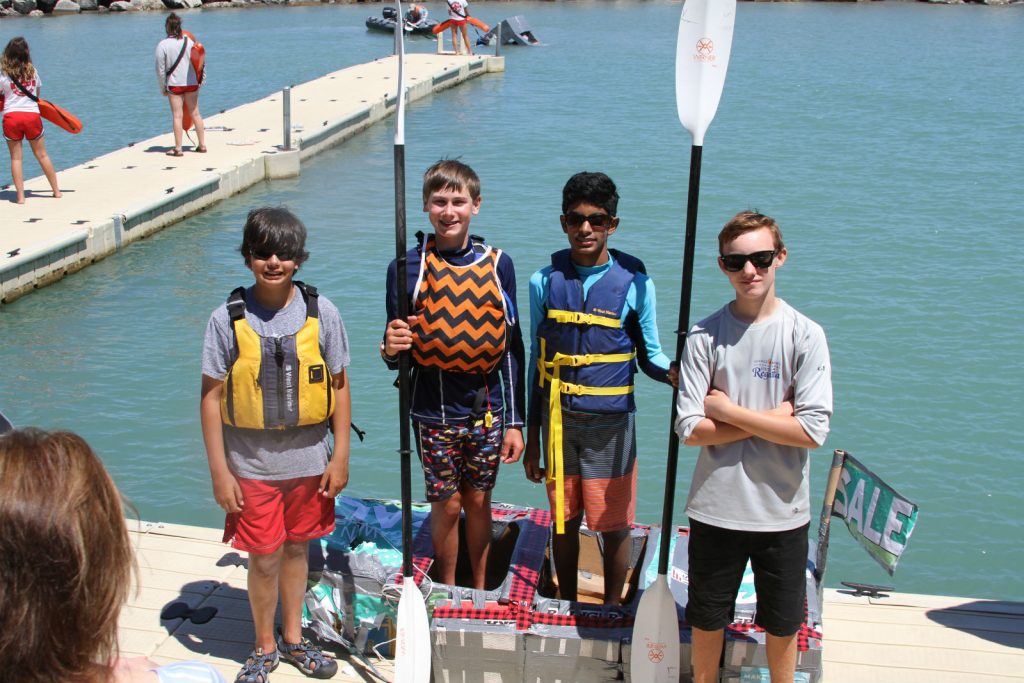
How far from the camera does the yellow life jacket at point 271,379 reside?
3605 millimetres

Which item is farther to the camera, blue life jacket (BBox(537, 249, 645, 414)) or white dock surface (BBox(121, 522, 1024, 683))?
white dock surface (BBox(121, 522, 1024, 683))

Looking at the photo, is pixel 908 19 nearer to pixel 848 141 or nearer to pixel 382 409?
pixel 848 141

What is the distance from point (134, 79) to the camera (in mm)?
22547

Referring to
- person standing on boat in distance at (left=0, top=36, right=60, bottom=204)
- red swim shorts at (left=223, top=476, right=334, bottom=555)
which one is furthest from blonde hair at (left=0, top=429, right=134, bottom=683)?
person standing on boat in distance at (left=0, top=36, right=60, bottom=204)

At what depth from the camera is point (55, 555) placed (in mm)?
1668

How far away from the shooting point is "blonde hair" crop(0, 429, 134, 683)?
5.44ft

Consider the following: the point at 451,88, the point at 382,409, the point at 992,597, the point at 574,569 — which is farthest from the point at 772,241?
the point at 451,88

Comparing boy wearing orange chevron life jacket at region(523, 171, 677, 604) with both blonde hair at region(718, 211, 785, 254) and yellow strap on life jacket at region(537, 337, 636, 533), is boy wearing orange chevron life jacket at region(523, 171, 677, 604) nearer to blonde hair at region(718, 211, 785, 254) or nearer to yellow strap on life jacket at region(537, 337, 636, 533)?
yellow strap on life jacket at region(537, 337, 636, 533)

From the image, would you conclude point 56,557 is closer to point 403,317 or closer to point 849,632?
point 403,317

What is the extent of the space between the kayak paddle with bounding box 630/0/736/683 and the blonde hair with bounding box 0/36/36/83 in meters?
7.81

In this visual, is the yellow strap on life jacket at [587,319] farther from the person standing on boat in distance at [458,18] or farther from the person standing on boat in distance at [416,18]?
the person standing on boat in distance at [416,18]

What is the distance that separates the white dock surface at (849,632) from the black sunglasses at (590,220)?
5.48ft

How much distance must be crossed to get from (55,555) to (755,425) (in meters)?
2.15

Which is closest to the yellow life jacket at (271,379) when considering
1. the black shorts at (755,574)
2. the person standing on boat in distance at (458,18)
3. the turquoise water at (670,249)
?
the black shorts at (755,574)
